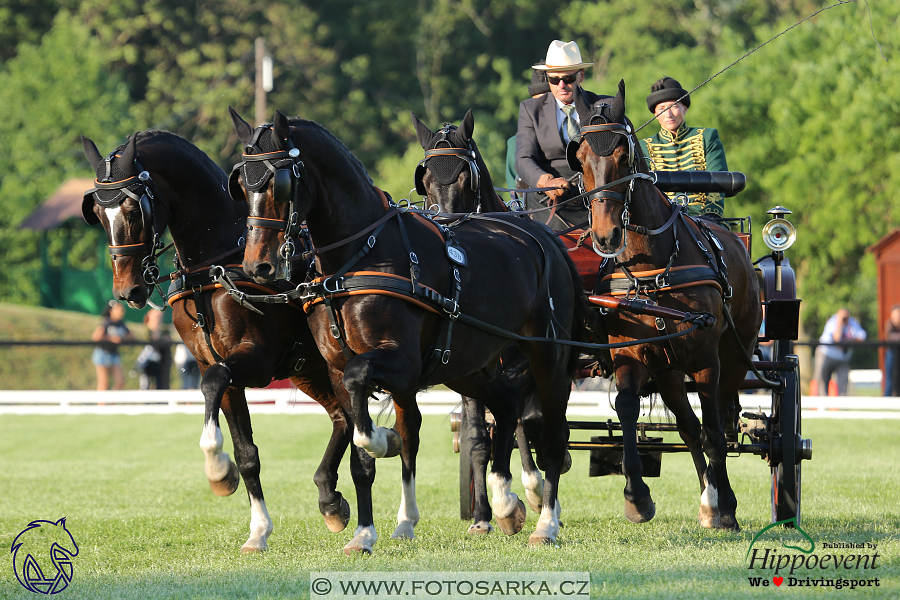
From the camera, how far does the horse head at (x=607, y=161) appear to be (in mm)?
6352

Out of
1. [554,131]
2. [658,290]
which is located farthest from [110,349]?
[658,290]

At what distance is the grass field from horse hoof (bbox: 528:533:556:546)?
3.6 inches

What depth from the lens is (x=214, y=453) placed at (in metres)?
5.85

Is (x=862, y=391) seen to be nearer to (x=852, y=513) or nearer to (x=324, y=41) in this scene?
(x=852, y=513)

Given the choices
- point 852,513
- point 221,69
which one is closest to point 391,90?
point 221,69

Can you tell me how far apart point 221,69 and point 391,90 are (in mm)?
6310

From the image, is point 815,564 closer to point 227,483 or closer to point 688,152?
point 227,483

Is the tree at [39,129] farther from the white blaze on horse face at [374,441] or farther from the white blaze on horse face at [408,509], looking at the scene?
the white blaze on horse face at [374,441]

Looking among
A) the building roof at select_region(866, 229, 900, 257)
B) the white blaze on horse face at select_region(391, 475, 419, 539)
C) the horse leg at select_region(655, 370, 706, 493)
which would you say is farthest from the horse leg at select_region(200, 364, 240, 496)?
the building roof at select_region(866, 229, 900, 257)

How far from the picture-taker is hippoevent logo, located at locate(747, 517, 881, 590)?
521cm

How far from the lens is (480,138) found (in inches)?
1398

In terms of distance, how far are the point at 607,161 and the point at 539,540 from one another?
7.34 feet

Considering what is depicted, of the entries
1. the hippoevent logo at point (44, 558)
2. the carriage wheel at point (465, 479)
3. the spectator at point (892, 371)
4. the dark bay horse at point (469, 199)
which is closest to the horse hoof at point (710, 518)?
the dark bay horse at point (469, 199)

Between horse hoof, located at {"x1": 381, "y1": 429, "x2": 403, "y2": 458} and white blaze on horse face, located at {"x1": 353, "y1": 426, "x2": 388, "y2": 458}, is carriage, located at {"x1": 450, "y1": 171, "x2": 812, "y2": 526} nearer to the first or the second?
horse hoof, located at {"x1": 381, "y1": 429, "x2": 403, "y2": 458}
